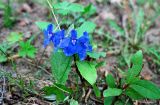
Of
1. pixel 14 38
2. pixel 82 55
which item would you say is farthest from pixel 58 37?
pixel 14 38

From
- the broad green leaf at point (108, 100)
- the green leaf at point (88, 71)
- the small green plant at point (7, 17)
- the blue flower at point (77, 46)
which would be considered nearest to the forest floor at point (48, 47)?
the small green plant at point (7, 17)

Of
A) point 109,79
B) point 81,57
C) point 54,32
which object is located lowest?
point 109,79

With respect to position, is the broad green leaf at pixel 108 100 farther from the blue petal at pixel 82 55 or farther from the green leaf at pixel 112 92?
the blue petal at pixel 82 55

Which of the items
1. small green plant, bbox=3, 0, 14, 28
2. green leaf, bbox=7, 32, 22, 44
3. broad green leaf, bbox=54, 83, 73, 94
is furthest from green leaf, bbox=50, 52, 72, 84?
small green plant, bbox=3, 0, 14, 28

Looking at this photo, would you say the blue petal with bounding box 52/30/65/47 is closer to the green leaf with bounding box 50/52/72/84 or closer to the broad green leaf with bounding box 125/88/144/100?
the green leaf with bounding box 50/52/72/84

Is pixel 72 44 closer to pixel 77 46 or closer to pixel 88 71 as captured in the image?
pixel 77 46

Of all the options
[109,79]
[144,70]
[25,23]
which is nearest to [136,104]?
[109,79]

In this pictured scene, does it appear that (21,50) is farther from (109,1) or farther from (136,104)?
(109,1)
